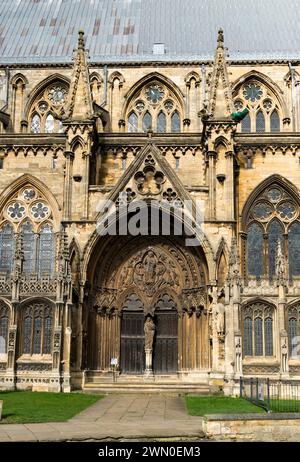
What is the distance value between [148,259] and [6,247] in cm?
709

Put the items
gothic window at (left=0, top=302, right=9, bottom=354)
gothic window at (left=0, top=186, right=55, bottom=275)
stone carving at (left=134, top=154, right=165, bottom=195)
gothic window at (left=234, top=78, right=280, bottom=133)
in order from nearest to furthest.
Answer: gothic window at (left=0, top=302, right=9, bottom=354), stone carving at (left=134, top=154, right=165, bottom=195), gothic window at (left=0, top=186, right=55, bottom=275), gothic window at (left=234, top=78, right=280, bottom=133)

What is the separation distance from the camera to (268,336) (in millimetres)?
27734

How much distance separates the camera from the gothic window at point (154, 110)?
1443 inches

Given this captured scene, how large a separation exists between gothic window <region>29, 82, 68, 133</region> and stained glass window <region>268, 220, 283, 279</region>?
13557mm

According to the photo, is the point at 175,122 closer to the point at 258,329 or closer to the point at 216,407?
the point at 258,329

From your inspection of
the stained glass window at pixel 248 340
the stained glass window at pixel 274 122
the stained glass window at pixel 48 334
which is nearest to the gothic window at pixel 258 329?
the stained glass window at pixel 248 340

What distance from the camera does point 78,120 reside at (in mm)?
30438

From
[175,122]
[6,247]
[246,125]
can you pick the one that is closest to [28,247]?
[6,247]

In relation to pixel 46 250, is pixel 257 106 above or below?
above

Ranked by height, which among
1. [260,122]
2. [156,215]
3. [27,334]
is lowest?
[27,334]

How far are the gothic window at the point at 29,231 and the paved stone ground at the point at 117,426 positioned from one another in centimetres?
1257

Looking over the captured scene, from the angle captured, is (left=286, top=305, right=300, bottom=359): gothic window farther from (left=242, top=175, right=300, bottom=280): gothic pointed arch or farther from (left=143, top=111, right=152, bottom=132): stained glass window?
(left=143, top=111, right=152, bottom=132): stained glass window

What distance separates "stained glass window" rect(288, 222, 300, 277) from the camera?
101 feet

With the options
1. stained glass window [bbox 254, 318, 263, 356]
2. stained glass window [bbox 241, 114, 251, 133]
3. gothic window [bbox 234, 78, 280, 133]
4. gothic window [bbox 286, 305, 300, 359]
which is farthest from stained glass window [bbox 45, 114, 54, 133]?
gothic window [bbox 286, 305, 300, 359]
